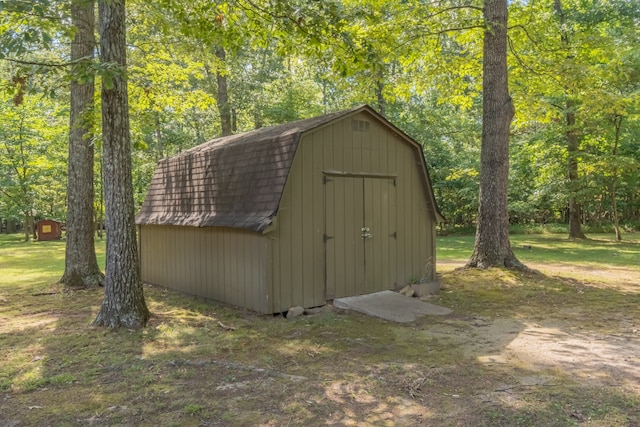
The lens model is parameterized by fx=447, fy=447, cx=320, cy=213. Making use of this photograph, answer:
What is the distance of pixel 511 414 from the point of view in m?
3.12

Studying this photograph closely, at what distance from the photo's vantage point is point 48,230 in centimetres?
2573

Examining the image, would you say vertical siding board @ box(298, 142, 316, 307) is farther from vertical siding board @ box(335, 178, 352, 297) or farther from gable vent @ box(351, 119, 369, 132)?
gable vent @ box(351, 119, 369, 132)

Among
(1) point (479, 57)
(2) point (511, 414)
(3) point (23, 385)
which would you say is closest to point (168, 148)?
(1) point (479, 57)

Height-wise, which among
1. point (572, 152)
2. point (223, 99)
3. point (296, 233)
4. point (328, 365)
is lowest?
point (328, 365)

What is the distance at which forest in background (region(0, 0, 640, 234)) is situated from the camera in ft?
20.1

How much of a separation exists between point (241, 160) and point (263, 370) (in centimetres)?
395

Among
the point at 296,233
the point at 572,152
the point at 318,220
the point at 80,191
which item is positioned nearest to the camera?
the point at 296,233

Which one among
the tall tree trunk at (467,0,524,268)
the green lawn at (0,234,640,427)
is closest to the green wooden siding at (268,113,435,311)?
the green lawn at (0,234,640,427)

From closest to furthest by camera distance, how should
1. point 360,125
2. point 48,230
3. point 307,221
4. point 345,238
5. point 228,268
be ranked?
1. point 307,221
2. point 228,268
3. point 345,238
4. point 360,125
5. point 48,230

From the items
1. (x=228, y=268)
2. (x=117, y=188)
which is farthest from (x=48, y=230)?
(x=117, y=188)

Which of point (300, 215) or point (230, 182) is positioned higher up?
point (230, 182)

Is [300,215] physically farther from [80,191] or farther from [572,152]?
[572,152]

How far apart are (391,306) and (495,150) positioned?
14.5 feet

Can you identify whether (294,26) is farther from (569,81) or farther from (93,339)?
(569,81)
